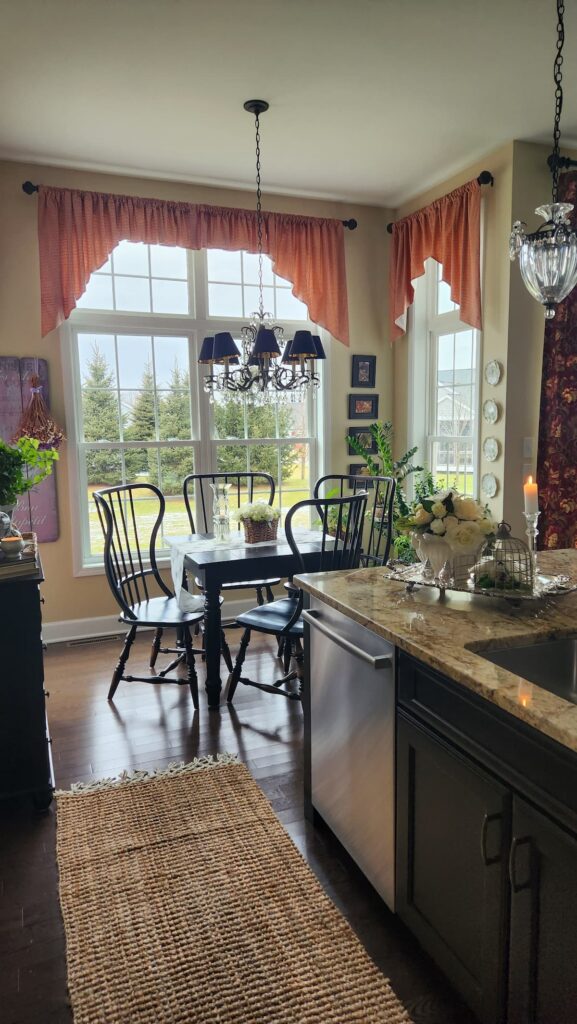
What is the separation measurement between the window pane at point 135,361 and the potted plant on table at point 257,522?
59.1 inches

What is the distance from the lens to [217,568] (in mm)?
3186

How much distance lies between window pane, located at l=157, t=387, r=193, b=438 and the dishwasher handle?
2.77 meters

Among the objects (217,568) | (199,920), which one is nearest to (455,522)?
(199,920)

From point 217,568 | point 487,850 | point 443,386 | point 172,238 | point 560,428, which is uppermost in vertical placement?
point 172,238

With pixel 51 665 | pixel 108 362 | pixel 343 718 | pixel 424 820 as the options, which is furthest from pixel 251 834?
pixel 108 362

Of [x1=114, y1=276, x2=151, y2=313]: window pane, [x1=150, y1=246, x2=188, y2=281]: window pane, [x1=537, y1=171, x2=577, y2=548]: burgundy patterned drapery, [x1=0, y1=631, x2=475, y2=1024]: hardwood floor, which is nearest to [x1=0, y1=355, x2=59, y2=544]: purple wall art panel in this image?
[x1=114, y1=276, x2=151, y2=313]: window pane

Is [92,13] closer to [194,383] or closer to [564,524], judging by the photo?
[194,383]

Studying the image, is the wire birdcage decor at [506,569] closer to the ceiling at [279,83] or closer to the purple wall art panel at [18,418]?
the ceiling at [279,83]

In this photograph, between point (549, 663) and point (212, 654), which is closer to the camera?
point (549, 663)

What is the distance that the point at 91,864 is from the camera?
214 cm

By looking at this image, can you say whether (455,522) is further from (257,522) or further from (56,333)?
(56,333)

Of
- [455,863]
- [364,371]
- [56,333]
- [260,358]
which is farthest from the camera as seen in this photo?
[364,371]

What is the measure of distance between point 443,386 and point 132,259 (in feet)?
7.46

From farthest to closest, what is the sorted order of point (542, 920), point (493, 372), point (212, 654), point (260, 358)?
point (493, 372)
point (260, 358)
point (212, 654)
point (542, 920)
